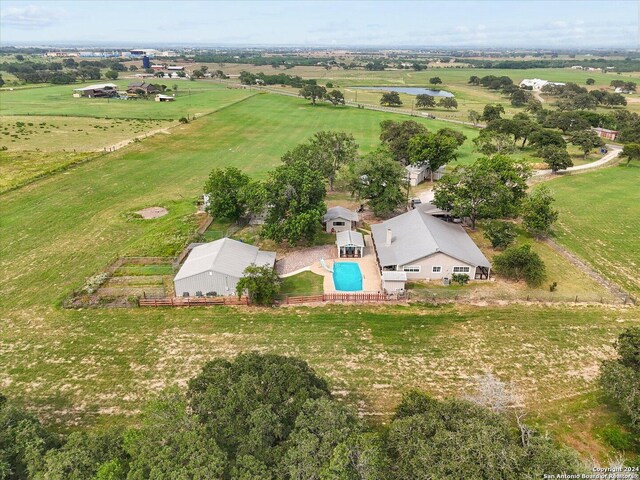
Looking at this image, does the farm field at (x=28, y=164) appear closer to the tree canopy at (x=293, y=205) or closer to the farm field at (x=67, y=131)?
the farm field at (x=67, y=131)

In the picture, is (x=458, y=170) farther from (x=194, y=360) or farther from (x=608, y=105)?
(x=608, y=105)

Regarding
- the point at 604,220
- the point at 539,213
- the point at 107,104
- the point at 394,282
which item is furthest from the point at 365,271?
the point at 107,104

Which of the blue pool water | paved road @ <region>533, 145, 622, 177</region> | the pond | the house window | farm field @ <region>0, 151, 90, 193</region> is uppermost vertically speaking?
the pond

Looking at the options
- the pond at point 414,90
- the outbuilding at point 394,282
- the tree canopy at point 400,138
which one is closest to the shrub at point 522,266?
the outbuilding at point 394,282

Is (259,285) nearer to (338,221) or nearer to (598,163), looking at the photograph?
(338,221)

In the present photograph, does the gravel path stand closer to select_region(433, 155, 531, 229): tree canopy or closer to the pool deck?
the pool deck

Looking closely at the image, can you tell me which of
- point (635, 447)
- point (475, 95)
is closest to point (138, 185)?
point (635, 447)

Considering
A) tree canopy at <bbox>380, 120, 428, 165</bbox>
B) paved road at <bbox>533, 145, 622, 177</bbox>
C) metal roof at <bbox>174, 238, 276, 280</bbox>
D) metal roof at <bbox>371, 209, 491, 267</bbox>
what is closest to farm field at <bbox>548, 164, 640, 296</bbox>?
paved road at <bbox>533, 145, 622, 177</bbox>
